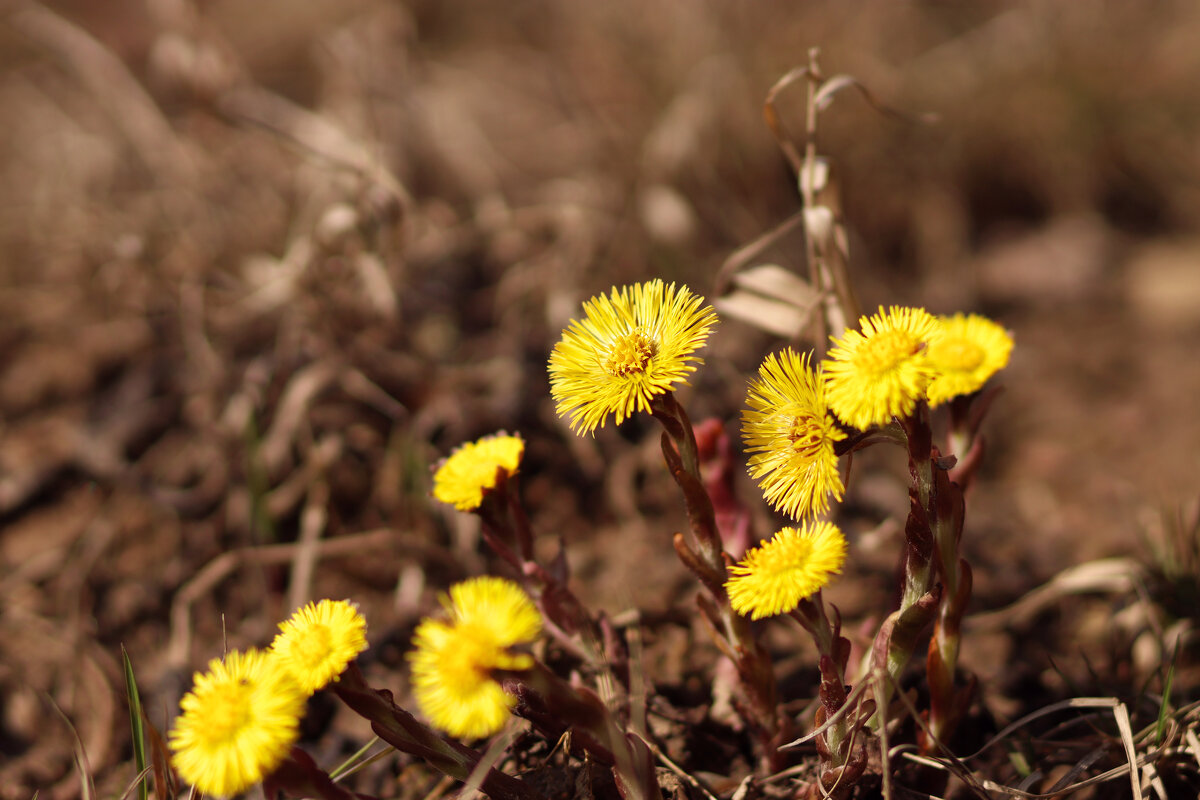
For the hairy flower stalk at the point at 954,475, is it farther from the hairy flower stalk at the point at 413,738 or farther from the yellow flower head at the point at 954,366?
the hairy flower stalk at the point at 413,738

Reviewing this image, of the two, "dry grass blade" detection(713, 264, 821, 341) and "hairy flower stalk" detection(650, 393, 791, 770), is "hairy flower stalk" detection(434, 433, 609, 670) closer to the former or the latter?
"hairy flower stalk" detection(650, 393, 791, 770)

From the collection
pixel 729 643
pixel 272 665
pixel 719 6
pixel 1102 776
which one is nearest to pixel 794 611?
pixel 729 643

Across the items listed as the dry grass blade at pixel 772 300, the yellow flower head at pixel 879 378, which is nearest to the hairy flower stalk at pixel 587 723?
the yellow flower head at pixel 879 378

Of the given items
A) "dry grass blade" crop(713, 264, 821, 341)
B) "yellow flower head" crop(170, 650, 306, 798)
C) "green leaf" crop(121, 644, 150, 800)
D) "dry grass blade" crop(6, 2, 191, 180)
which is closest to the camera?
"yellow flower head" crop(170, 650, 306, 798)

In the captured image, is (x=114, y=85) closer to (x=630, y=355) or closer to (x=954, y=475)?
(x=630, y=355)

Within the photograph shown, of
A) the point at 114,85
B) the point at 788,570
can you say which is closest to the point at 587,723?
the point at 788,570

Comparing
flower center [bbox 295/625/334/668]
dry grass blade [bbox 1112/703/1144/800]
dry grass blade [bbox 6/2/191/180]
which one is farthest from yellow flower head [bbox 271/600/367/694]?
dry grass blade [bbox 6/2/191/180]

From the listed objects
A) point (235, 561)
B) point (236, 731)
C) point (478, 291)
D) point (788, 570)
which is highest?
point (478, 291)

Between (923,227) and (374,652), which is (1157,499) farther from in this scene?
(374,652)
